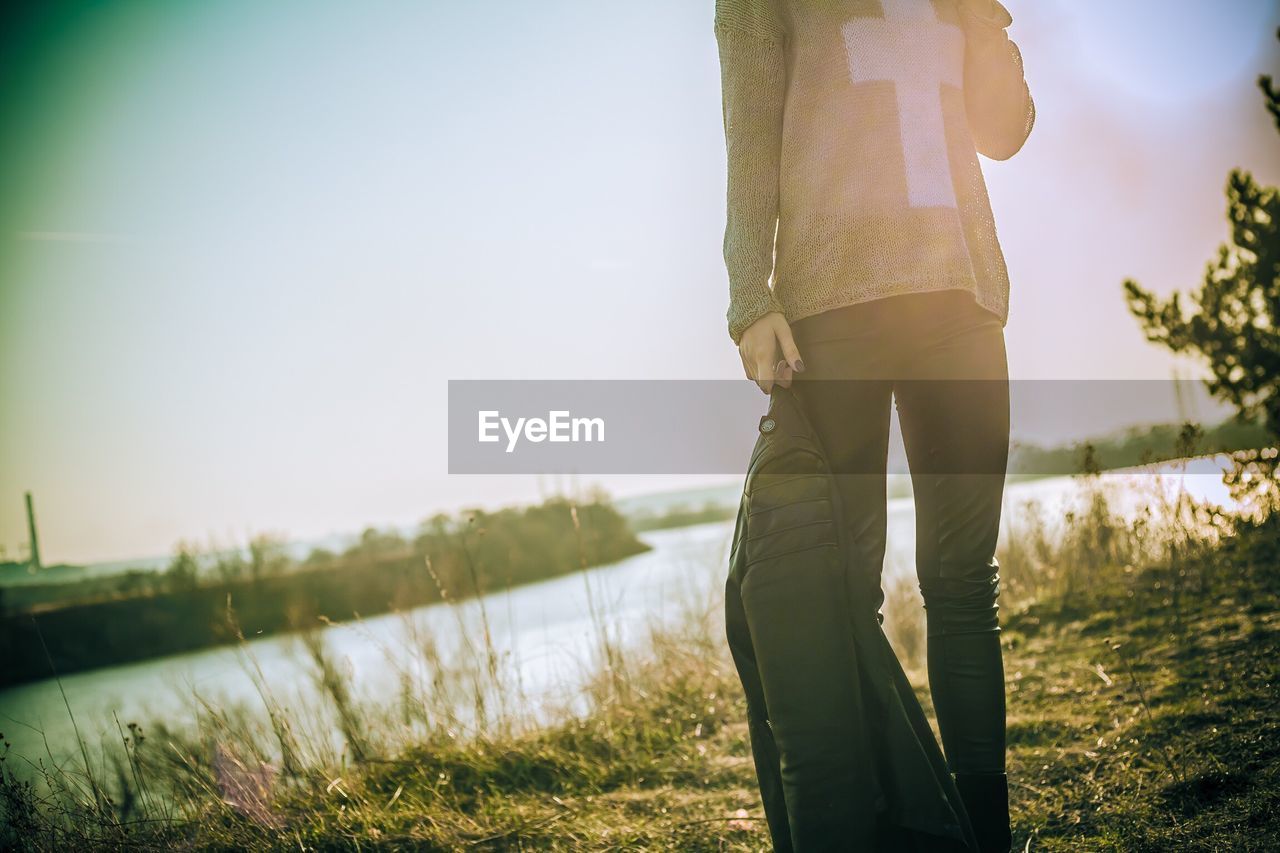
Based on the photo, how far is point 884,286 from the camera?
42.9 inches

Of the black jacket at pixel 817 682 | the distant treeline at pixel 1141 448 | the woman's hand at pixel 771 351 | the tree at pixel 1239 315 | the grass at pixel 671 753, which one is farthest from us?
the tree at pixel 1239 315

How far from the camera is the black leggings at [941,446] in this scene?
1119 mm

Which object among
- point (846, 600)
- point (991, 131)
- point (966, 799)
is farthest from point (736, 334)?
point (966, 799)

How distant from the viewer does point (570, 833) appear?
168 centimetres

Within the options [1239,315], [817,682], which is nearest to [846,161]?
[817,682]

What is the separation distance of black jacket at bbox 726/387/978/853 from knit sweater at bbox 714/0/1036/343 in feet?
0.69

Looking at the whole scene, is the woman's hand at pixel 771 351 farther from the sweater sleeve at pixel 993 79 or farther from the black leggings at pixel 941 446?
the sweater sleeve at pixel 993 79

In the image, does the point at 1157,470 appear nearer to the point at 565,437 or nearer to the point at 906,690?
the point at 565,437

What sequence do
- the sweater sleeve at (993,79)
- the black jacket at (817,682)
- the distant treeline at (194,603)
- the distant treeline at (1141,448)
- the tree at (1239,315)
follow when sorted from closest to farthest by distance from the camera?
the black jacket at (817,682), the sweater sleeve at (993,79), the distant treeline at (1141,448), the tree at (1239,315), the distant treeline at (194,603)

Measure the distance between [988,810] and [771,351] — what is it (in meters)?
0.80

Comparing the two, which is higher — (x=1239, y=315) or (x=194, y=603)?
(x=1239, y=315)

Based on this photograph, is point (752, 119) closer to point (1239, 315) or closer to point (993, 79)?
point (993, 79)

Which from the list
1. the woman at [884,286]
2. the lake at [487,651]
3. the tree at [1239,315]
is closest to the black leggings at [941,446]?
the woman at [884,286]

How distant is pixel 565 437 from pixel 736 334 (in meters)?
1.95
